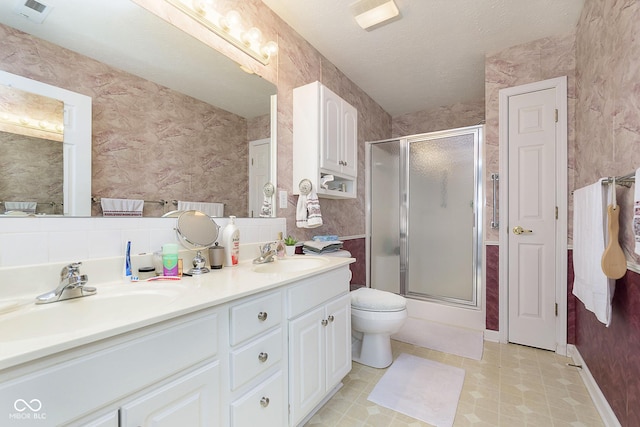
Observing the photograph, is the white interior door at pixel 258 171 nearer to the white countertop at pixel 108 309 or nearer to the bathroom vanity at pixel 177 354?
the bathroom vanity at pixel 177 354

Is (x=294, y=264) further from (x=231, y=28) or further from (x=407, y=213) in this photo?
(x=407, y=213)

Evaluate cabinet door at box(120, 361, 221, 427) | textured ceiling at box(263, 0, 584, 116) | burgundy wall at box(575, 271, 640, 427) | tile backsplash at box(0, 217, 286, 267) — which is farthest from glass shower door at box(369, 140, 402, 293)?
cabinet door at box(120, 361, 221, 427)

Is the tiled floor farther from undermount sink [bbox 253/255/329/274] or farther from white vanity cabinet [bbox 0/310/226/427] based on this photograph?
white vanity cabinet [bbox 0/310/226/427]

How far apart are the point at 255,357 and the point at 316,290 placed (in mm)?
436

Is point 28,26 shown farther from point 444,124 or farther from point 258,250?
point 444,124

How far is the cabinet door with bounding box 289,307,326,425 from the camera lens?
1225 millimetres

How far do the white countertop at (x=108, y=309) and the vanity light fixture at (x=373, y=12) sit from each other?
179 centimetres

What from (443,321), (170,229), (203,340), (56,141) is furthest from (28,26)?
(443,321)

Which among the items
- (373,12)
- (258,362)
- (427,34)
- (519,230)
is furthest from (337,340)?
(427,34)

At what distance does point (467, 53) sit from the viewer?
A: 2.45 m

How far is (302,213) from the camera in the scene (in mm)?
2002

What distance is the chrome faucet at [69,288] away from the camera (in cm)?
87

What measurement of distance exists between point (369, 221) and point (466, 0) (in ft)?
6.60

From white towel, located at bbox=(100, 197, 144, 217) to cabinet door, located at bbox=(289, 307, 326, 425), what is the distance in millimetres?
824
